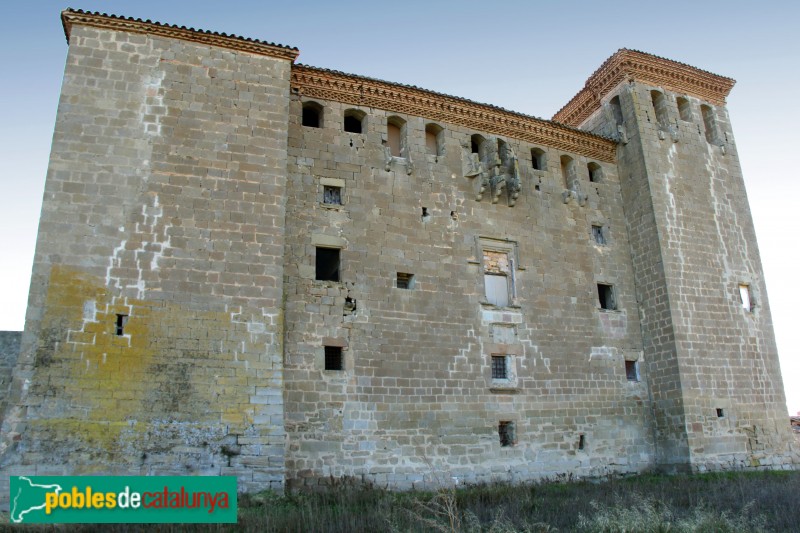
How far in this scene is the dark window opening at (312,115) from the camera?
15.8 m

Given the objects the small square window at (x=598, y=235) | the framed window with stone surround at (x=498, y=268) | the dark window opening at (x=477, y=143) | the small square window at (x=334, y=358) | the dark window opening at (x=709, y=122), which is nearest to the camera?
the small square window at (x=334, y=358)

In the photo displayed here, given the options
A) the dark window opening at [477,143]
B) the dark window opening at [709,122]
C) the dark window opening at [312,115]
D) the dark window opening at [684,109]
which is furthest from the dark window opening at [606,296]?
the dark window opening at [312,115]

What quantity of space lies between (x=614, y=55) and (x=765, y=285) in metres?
8.60

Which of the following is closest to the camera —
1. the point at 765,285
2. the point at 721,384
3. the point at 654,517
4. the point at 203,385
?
the point at 654,517

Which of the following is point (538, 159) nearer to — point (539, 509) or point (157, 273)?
point (539, 509)

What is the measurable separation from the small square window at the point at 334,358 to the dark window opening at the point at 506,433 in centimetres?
439

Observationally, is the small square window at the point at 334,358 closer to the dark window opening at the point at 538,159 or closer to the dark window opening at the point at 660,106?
the dark window opening at the point at 538,159

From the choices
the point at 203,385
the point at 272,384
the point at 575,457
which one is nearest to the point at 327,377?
the point at 272,384

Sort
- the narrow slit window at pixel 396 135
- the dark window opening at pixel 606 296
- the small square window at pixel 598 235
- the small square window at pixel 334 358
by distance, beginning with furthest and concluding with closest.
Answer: the small square window at pixel 598 235 < the dark window opening at pixel 606 296 < the narrow slit window at pixel 396 135 < the small square window at pixel 334 358

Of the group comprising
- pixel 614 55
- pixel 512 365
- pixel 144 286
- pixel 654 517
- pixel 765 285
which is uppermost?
pixel 614 55

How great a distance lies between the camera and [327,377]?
45.1ft

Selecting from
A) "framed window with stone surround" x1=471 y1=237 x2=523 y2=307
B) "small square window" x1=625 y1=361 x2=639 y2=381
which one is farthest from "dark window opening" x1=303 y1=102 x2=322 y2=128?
"small square window" x1=625 y1=361 x2=639 y2=381

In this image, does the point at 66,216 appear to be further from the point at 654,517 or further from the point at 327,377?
the point at 654,517

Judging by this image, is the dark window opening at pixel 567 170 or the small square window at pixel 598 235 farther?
the dark window opening at pixel 567 170
